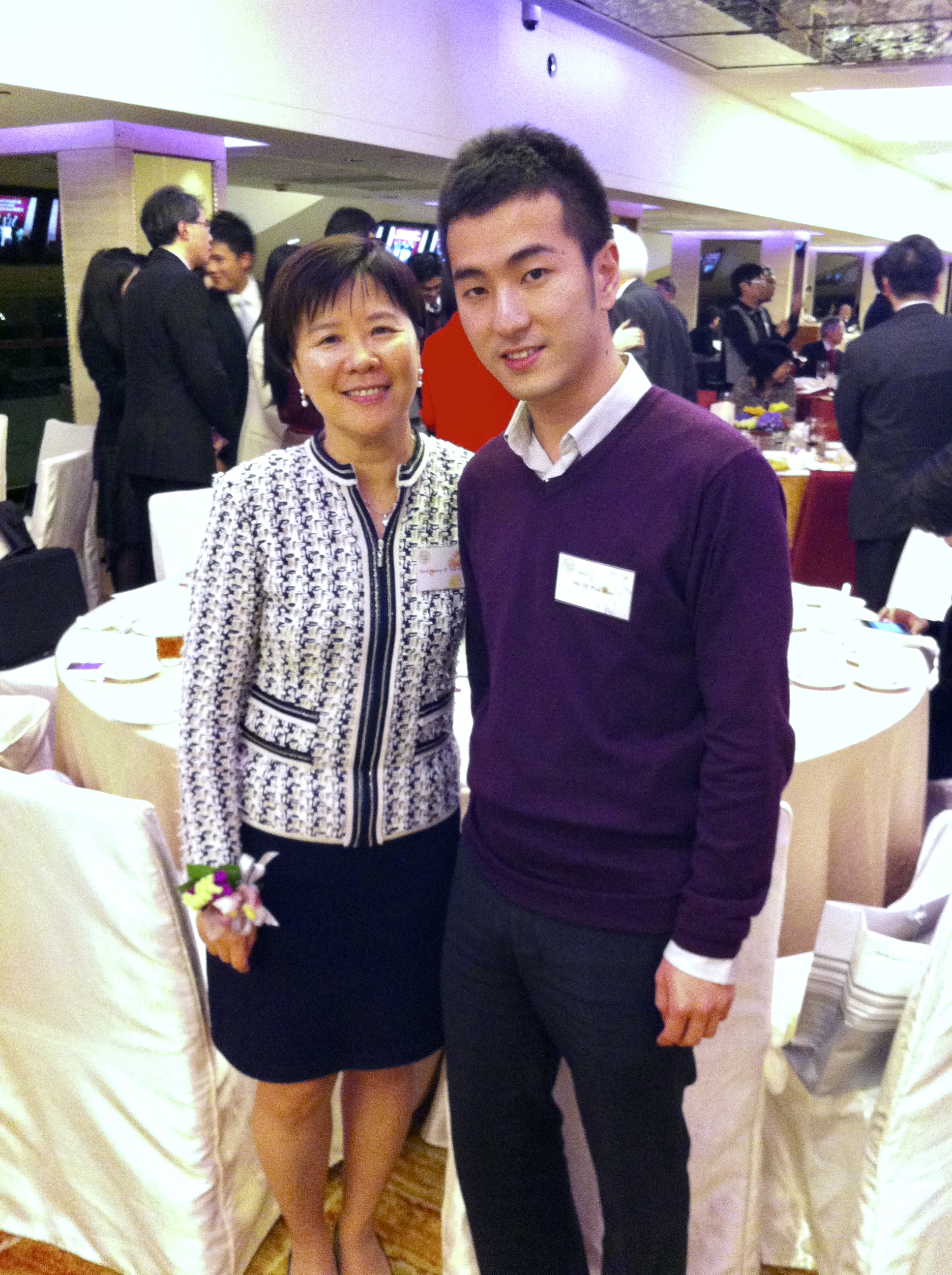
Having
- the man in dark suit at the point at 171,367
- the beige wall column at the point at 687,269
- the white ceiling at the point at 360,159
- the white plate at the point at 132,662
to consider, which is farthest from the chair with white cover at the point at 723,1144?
the beige wall column at the point at 687,269

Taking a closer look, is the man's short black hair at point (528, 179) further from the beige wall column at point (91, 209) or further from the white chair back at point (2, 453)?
the beige wall column at point (91, 209)

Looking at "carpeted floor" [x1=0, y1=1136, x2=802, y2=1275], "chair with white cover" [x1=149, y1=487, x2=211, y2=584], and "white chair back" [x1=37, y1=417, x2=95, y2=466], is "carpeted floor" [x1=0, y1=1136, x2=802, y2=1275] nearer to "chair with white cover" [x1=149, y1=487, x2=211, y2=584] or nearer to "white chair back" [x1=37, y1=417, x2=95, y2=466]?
"chair with white cover" [x1=149, y1=487, x2=211, y2=584]

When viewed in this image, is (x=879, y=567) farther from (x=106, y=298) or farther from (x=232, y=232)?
(x=106, y=298)

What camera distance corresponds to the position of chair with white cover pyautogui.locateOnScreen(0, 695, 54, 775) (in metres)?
2.18

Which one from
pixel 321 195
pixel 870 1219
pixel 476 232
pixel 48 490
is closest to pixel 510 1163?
pixel 870 1219

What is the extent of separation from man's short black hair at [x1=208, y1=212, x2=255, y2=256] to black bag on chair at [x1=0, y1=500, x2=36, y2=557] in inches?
55.1

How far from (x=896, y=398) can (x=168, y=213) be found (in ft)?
8.57

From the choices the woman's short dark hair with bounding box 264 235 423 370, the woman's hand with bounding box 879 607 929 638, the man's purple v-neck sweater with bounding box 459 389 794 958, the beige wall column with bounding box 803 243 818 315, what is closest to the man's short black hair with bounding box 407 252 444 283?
the woman's hand with bounding box 879 607 929 638

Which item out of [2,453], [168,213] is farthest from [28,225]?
[168,213]

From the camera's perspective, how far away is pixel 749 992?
4.96 feet

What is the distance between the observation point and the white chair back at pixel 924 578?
122 inches

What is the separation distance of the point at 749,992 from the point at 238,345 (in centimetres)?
370

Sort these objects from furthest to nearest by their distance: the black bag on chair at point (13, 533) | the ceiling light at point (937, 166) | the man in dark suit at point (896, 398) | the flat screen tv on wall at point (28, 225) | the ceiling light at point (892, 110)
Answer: the ceiling light at point (937, 166) < the ceiling light at point (892, 110) < the flat screen tv on wall at point (28, 225) < the black bag on chair at point (13, 533) < the man in dark suit at point (896, 398)

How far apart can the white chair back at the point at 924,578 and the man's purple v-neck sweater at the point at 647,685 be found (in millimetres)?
2134
